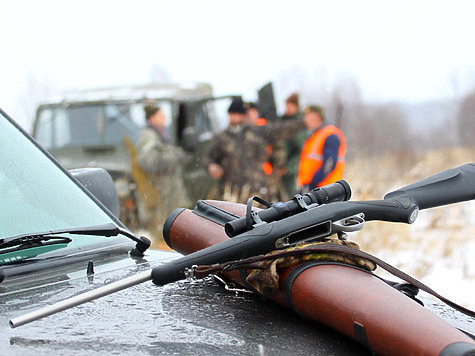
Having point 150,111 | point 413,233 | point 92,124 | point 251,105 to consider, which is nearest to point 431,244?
point 413,233

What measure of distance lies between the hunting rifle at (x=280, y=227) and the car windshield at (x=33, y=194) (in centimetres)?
56

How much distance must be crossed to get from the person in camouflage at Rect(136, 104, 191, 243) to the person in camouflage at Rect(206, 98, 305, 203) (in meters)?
0.47

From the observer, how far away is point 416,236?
258 inches

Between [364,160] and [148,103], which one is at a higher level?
[148,103]

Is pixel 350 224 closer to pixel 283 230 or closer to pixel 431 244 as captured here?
pixel 283 230

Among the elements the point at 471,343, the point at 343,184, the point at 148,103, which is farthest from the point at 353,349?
the point at 148,103

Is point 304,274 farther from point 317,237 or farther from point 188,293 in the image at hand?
point 188,293

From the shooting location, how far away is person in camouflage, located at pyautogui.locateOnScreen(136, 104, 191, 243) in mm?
5953

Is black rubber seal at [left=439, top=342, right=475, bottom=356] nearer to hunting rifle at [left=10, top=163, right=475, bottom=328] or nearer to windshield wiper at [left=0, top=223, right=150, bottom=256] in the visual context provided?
hunting rifle at [left=10, top=163, right=475, bottom=328]

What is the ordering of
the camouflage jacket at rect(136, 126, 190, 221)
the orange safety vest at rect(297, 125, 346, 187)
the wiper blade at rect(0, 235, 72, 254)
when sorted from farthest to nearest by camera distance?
the orange safety vest at rect(297, 125, 346, 187) → the camouflage jacket at rect(136, 126, 190, 221) → the wiper blade at rect(0, 235, 72, 254)

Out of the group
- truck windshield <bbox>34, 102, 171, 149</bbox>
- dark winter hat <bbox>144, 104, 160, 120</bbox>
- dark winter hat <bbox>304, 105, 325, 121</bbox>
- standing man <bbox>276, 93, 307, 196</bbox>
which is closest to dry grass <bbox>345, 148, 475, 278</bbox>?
standing man <bbox>276, 93, 307, 196</bbox>

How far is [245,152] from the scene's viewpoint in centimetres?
688

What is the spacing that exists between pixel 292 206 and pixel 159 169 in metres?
5.21

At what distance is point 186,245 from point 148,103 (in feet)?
21.4
